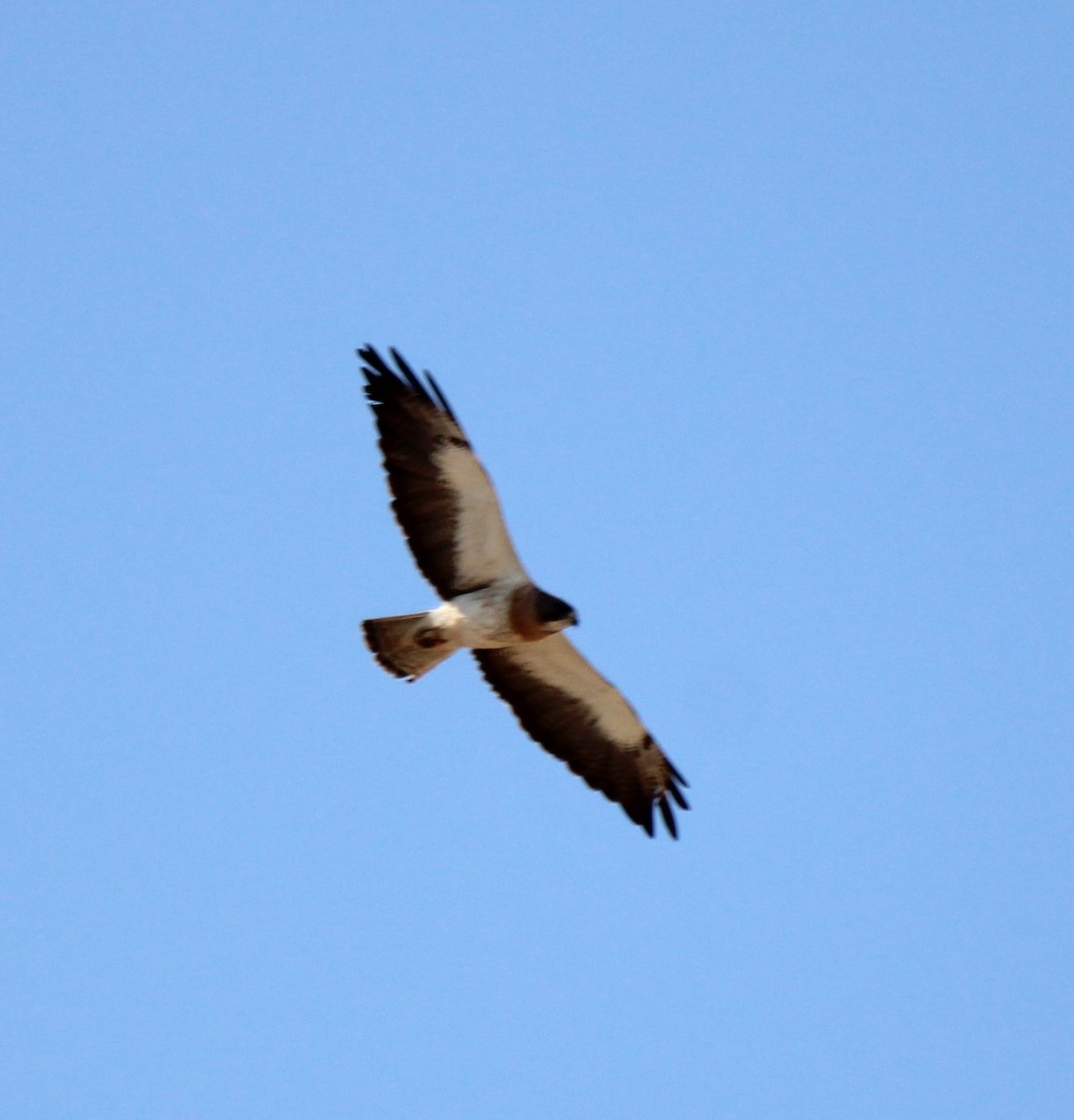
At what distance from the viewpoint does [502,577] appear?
1316cm

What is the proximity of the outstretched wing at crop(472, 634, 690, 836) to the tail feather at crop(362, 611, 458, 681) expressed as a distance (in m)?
0.66

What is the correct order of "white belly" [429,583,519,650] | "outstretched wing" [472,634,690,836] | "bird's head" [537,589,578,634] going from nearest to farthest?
"bird's head" [537,589,578,634] < "white belly" [429,583,519,650] < "outstretched wing" [472,634,690,836]

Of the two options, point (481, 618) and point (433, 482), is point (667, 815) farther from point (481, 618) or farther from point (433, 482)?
point (433, 482)

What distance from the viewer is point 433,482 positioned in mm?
12875

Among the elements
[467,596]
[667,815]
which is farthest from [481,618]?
[667,815]

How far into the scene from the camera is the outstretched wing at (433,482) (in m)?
12.8

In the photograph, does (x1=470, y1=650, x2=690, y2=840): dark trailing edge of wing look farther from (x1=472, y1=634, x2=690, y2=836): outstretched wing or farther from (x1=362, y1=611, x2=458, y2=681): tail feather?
(x1=362, y1=611, x2=458, y2=681): tail feather

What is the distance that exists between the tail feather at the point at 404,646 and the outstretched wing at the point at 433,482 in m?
0.43

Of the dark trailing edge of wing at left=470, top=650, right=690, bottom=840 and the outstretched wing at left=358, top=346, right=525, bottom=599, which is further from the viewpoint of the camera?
the dark trailing edge of wing at left=470, top=650, right=690, bottom=840

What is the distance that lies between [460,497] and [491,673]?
1.60 meters

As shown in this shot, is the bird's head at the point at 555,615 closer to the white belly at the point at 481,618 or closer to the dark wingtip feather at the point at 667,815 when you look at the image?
the white belly at the point at 481,618

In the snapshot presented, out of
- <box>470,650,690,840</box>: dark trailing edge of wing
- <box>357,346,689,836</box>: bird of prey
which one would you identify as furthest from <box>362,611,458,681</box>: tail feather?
<box>470,650,690,840</box>: dark trailing edge of wing

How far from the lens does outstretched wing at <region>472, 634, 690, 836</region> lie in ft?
44.5

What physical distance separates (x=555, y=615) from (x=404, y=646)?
4.24ft
